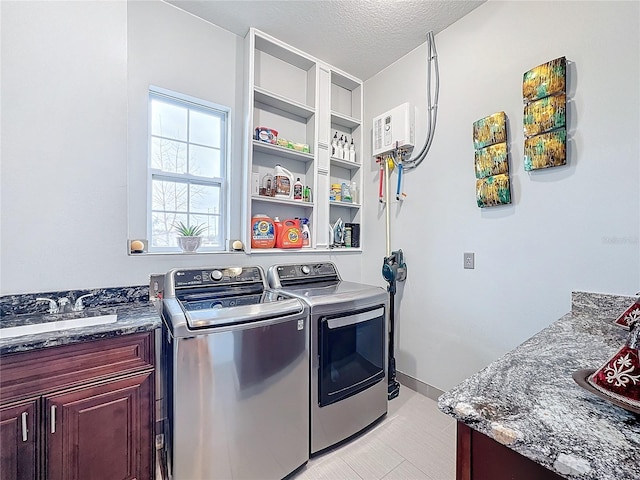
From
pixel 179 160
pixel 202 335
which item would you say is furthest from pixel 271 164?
pixel 202 335

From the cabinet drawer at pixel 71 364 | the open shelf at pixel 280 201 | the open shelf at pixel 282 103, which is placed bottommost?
the cabinet drawer at pixel 71 364

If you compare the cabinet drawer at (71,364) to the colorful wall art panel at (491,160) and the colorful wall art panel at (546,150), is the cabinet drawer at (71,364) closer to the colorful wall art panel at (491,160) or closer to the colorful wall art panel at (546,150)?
the colorful wall art panel at (491,160)

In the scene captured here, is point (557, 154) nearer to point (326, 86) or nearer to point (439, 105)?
point (439, 105)

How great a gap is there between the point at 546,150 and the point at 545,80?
0.41 m

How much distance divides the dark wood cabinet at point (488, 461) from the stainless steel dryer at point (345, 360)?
1063 mm

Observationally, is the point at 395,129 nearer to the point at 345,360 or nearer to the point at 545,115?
the point at 545,115

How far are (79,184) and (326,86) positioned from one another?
7.10 ft

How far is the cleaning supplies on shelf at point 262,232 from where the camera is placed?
2.33m

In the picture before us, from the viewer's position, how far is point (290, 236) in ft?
8.11

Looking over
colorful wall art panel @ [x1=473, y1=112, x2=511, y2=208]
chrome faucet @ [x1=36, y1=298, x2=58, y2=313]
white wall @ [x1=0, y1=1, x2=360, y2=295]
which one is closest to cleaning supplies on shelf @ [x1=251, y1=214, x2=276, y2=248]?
white wall @ [x1=0, y1=1, x2=360, y2=295]

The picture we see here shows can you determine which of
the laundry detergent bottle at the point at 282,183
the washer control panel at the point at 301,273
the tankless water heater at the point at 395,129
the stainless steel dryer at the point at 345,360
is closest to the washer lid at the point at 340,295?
the stainless steel dryer at the point at 345,360

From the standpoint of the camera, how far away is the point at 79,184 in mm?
1570

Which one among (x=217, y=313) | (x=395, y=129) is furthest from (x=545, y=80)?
(x=217, y=313)

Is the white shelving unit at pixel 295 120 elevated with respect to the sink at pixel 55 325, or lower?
elevated
